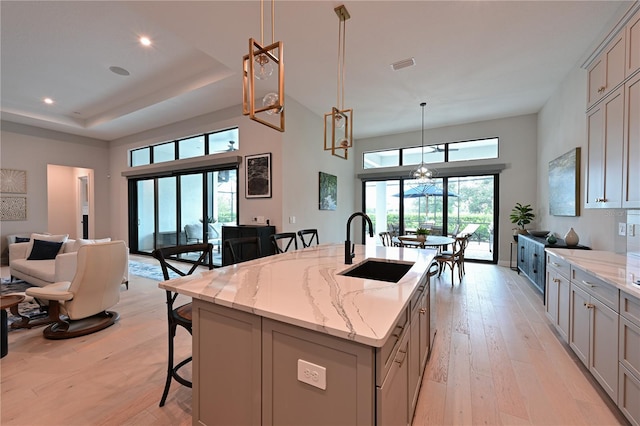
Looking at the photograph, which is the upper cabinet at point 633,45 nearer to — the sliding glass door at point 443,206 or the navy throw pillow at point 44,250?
the sliding glass door at point 443,206

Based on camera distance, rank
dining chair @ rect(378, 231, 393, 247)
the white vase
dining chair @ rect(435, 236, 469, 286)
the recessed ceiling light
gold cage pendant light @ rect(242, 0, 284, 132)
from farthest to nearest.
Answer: dining chair @ rect(378, 231, 393, 247)
dining chair @ rect(435, 236, 469, 286)
the recessed ceiling light
the white vase
gold cage pendant light @ rect(242, 0, 284, 132)

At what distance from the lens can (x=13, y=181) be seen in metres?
5.91

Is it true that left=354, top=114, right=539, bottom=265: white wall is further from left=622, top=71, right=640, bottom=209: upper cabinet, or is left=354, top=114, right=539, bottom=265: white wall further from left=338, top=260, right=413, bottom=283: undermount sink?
left=338, top=260, right=413, bottom=283: undermount sink

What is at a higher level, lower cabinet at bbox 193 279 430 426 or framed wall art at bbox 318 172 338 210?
framed wall art at bbox 318 172 338 210

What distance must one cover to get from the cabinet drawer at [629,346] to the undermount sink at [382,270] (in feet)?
4.09

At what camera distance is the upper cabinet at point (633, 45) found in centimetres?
197

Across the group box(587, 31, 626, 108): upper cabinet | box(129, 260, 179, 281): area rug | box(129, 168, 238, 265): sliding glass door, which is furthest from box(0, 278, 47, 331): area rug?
Answer: box(587, 31, 626, 108): upper cabinet

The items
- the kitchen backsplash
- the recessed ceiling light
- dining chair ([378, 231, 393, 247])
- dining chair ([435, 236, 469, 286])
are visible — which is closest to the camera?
the kitchen backsplash

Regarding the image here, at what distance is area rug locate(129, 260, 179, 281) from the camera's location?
5.01 m

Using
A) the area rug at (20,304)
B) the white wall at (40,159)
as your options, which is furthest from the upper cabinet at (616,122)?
the white wall at (40,159)

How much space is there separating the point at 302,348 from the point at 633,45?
3.22 metres

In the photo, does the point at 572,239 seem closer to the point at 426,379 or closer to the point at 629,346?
the point at 629,346

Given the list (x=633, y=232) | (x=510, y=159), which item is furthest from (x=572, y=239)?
(x=510, y=159)

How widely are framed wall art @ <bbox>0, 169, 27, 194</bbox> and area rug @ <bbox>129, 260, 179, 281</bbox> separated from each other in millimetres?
2966
